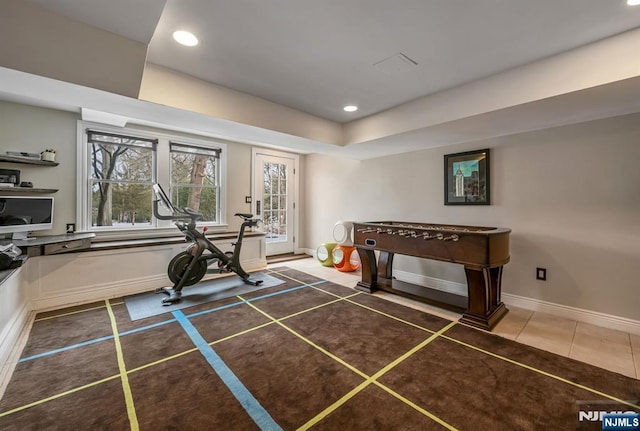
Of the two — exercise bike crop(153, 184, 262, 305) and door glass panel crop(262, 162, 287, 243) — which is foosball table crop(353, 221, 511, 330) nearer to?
exercise bike crop(153, 184, 262, 305)

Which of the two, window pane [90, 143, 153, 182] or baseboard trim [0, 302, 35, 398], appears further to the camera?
window pane [90, 143, 153, 182]

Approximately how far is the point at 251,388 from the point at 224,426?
0.31m

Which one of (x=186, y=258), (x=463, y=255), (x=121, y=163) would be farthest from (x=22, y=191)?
(x=463, y=255)

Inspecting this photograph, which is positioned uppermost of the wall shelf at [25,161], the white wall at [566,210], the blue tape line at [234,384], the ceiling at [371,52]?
the ceiling at [371,52]

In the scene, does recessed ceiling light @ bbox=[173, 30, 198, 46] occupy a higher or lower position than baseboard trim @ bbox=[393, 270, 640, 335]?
higher

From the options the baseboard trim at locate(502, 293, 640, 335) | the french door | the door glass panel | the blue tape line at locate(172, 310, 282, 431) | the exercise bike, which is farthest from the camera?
the door glass panel

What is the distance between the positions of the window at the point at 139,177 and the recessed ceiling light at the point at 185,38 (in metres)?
2.56

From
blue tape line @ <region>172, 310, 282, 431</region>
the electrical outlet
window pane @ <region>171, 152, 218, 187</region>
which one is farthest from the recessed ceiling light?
the electrical outlet

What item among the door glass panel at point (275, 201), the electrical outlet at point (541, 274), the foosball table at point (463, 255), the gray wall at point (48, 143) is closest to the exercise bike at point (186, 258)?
the gray wall at point (48, 143)

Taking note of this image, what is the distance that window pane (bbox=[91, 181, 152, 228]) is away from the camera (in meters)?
3.87

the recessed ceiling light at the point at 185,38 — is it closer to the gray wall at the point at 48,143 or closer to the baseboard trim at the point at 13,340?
the gray wall at the point at 48,143

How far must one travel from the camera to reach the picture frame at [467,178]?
3455 millimetres

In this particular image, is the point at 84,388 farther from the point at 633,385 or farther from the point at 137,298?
the point at 633,385

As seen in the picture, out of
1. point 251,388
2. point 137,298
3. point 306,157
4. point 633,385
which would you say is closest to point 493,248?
point 633,385
